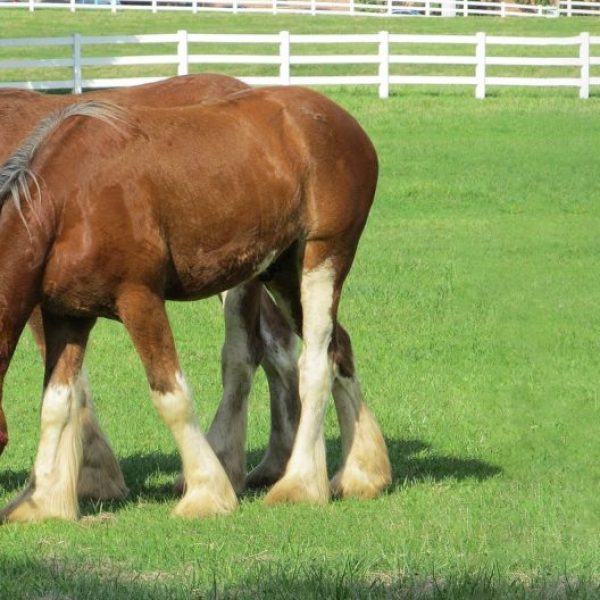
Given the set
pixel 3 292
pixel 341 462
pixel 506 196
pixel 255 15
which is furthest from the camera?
pixel 255 15

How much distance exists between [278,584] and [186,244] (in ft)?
6.94

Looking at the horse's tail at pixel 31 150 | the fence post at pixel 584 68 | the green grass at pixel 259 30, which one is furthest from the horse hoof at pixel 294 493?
the green grass at pixel 259 30

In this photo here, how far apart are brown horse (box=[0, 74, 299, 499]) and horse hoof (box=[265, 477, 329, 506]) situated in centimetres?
57

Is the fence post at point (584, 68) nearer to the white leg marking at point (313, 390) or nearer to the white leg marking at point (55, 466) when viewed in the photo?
the white leg marking at point (313, 390)

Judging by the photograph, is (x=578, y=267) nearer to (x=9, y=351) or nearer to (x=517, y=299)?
(x=517, y=299)

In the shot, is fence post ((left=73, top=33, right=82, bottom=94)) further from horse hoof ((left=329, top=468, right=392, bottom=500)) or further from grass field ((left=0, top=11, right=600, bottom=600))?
horse hoof ((left=329, top=468, right=392, bottom=500))

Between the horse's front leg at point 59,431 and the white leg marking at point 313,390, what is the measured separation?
1.00 metres

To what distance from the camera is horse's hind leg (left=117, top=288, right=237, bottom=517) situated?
6.95 meters

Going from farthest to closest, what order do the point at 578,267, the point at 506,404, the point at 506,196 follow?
the point at 506,196 < the point at 578,267 < the point at 506,404

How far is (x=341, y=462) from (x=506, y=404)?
6.75 feet

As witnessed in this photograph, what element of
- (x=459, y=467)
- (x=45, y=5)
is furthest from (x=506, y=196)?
(x=45, y=5)

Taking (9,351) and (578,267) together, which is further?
(578,267)

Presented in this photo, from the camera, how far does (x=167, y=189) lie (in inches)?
280

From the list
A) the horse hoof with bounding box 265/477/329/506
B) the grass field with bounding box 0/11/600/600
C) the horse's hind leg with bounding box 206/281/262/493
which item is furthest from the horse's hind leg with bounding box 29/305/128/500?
the horse hoof with bounding box 265/477/329/506
